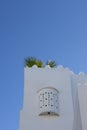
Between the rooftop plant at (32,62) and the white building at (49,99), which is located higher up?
the rooftop plant at (32,62)

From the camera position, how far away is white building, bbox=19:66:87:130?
39.9 feet

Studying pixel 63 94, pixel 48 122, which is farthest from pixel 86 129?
pixel 63 94

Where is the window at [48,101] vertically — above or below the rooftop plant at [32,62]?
below

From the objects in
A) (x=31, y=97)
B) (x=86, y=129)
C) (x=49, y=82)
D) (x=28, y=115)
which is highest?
(x=49, y=82)

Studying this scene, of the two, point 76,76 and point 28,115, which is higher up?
point 76,76

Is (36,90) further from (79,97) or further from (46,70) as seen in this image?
(79,97)

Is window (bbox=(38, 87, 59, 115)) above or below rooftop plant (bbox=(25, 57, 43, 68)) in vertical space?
below

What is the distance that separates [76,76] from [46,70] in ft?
4.97

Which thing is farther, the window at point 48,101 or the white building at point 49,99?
the window at point 48,101

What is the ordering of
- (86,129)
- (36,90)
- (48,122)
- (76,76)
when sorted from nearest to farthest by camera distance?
(86,129) < (48,122) < (36,90) < (76,76)

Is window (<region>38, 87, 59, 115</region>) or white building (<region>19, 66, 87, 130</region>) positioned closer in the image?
white building (<region>19, 66, 87, 130</region>)

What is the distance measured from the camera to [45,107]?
41.0 feet

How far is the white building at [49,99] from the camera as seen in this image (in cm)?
1216

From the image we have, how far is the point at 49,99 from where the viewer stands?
12805mm
